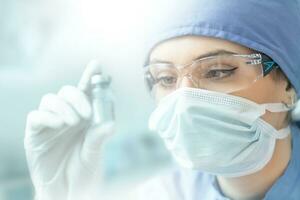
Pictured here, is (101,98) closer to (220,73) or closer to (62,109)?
(62,109)

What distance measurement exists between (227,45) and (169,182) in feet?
1.31

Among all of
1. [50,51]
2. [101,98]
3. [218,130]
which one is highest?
[50,51]

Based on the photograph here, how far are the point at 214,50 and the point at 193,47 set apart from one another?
4cm

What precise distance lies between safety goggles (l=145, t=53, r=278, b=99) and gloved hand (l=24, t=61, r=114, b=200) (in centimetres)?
19

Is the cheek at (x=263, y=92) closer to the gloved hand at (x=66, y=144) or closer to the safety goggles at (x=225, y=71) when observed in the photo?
the safety goggles at (x=225, y=71)

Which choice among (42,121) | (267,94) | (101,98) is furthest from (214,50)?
(42,121)

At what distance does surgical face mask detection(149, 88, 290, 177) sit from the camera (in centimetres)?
95

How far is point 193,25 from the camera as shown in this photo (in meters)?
0.94

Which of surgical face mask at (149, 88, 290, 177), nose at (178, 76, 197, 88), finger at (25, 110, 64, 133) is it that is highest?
nose at (178, 76, 197, 88)

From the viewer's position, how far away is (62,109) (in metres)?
0.98

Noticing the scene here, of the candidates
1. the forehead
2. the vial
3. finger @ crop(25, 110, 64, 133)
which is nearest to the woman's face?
the forehead

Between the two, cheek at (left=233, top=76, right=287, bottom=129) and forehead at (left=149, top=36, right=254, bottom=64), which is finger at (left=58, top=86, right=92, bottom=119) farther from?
cheek at (left=233, top=76, right=287, bottom=129)

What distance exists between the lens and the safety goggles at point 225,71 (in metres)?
0.95

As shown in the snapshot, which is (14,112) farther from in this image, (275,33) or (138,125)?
(275,33)
